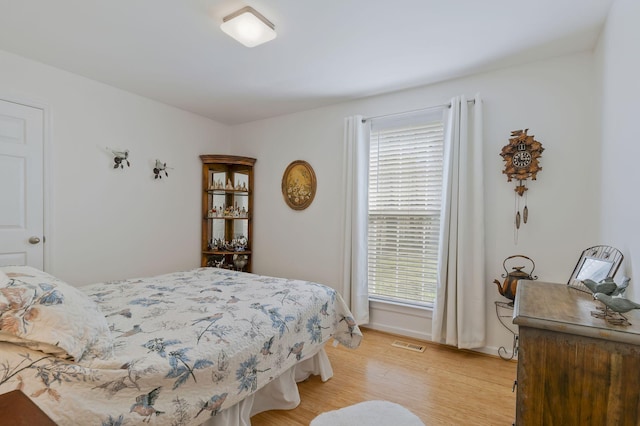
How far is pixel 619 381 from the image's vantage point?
0.99 m

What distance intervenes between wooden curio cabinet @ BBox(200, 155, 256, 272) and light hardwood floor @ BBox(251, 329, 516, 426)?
190 cm

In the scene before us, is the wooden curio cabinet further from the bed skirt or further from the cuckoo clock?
the cuckoo clock

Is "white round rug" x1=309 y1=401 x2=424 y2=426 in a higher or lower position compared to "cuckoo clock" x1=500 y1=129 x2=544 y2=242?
lower

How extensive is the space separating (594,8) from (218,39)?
2.52 metres

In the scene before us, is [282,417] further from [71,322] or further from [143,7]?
[143,7]

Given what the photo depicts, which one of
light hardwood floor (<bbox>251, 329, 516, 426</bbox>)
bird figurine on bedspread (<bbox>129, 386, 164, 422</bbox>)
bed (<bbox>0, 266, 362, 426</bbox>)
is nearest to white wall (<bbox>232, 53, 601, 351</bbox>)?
light hardwood floor (<bbox>251, 329, 516, 426</bbox>)

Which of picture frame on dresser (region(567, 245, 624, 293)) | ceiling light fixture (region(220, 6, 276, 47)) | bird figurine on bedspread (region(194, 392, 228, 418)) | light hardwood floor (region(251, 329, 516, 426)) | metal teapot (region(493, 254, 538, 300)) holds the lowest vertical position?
light hardwood floor (region(251, 329, 516, 426))

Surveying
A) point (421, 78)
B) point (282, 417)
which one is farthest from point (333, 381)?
point (421, 78)

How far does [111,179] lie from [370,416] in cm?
324

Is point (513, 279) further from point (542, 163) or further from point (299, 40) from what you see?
point (299, 40)

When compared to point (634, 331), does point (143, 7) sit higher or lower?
higher

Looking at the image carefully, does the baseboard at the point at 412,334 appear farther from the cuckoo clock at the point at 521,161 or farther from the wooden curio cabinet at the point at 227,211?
the wooden curio cabinet at the point at 227,211

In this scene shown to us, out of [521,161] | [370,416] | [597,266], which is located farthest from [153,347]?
[521,161]

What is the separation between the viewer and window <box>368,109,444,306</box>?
318 centimetres
